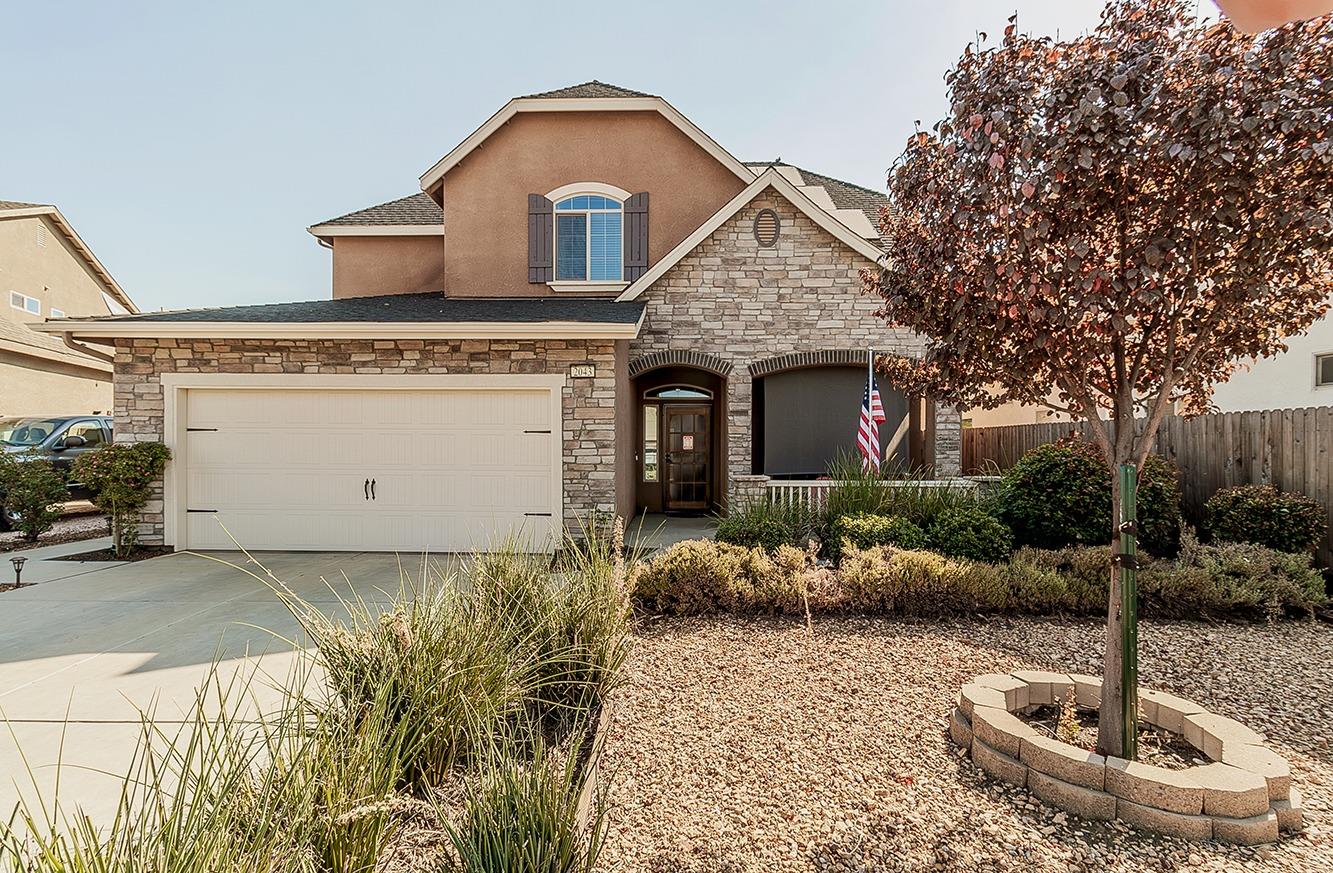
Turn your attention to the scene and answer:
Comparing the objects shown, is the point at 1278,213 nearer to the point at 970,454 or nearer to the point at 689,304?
the point at 689,304

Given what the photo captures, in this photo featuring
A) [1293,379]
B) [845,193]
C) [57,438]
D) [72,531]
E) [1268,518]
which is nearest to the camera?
[1268,518]

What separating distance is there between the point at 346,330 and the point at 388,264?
552 centimetres

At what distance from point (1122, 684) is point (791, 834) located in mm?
1704

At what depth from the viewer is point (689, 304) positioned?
9984 mm

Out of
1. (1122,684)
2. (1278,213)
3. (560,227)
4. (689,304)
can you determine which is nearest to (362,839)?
(1122,684)

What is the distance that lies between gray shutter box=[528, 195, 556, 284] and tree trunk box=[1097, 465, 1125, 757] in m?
9.67

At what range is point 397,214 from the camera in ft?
42.9

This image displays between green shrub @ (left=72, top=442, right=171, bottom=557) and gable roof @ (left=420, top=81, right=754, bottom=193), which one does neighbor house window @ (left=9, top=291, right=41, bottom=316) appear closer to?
green shrub @ (left=72, top=442, right=171, bottom=557)

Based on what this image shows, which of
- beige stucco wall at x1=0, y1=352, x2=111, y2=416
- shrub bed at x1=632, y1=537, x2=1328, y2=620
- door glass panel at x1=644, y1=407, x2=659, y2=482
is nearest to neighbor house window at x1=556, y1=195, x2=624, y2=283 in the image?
door glass panel at x1=644, y1=407, x2=659, y2=482

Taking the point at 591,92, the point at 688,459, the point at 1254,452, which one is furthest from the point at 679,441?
the point at 1254,452

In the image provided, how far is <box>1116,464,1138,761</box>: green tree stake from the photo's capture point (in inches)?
113

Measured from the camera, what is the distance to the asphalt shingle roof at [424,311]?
26.5 ft

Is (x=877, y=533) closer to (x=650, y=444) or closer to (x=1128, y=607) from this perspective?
(x=1128, y=607)

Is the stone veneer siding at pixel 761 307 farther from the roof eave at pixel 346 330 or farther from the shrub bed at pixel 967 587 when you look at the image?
the shrub bed at pixel 967 587
